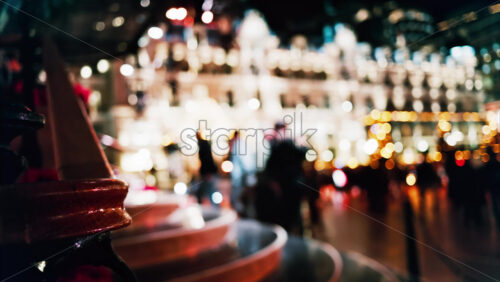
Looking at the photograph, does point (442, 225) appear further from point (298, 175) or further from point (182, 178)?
point (182, 178)

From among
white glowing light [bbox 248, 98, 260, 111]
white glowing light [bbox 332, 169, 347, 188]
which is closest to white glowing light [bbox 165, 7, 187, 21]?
white glowing light [bbox 332, 169, 347, 188]

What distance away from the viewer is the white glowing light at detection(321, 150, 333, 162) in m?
41.5

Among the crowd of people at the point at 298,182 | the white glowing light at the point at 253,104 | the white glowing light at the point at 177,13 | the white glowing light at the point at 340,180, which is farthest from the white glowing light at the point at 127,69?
the white glowing light at the point at 253,104

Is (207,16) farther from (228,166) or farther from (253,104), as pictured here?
(253,104)

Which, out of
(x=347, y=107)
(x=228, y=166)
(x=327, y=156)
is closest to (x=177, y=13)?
(x=228, y=166)

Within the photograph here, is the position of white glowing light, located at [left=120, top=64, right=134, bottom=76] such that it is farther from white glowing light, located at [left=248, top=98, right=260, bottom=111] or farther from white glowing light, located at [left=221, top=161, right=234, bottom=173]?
white glowing light, located at [left=248, top=98, right=260, bottom=111]

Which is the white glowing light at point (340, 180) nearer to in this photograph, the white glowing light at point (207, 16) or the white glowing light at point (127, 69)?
the white glowing light at point (127, 69)

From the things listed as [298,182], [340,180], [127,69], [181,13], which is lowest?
[340,180]

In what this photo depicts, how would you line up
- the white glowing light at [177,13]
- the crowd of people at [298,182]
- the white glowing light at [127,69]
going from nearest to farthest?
1. the white glowing light at [177,13]
2. the crowd of people at [298,182]
3. the white glowing light at [127,69]

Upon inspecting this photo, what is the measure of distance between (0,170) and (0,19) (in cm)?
322

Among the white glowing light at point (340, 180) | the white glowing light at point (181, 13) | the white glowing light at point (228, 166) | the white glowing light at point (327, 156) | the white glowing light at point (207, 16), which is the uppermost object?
the white glowing light at point (207, 16)

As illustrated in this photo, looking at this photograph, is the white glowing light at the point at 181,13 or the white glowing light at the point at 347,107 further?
the white glowing light at the point at 347,107

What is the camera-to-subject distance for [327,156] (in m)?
41.5

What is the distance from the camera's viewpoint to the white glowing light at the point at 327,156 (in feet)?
136
